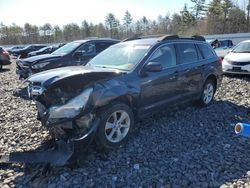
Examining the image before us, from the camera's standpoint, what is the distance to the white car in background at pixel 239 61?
36.9 ft

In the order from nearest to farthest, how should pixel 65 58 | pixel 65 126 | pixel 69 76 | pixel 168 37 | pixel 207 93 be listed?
1. pixel 65 126
2. pixel 69 76
3. pixel 168 37
4. pixel 207 93
5. pixel 65 58

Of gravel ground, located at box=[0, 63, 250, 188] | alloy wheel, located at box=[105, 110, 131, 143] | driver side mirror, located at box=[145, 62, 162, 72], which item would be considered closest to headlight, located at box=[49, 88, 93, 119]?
alloy wheel, located at box=[105, 110, 131, 143]

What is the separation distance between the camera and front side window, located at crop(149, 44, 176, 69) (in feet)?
18.2

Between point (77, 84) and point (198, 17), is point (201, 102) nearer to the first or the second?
point (77, 84)

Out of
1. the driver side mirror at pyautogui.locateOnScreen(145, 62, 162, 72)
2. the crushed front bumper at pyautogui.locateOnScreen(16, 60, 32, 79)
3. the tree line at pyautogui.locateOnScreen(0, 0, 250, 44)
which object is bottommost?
the crushed front bumper at pyautogui.locateOnScreen(16, 60, 32, 79)

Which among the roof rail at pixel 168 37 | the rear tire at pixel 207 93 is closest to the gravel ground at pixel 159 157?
the rear tire at pixel 207 93

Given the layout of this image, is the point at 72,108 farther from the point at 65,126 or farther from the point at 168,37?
the point at 168,37

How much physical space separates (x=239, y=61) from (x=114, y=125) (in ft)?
27.9

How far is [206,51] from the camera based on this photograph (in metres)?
7.31

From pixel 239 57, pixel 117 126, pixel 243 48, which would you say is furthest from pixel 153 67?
pixel 243 48

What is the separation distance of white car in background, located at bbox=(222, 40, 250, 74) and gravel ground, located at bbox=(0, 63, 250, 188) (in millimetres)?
5221

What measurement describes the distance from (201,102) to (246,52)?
6130mm

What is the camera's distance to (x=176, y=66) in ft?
19.6

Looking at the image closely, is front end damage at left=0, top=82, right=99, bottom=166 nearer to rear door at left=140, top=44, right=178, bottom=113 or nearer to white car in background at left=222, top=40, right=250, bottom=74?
rear door at left=140, top=44, right=178, bottom=113
